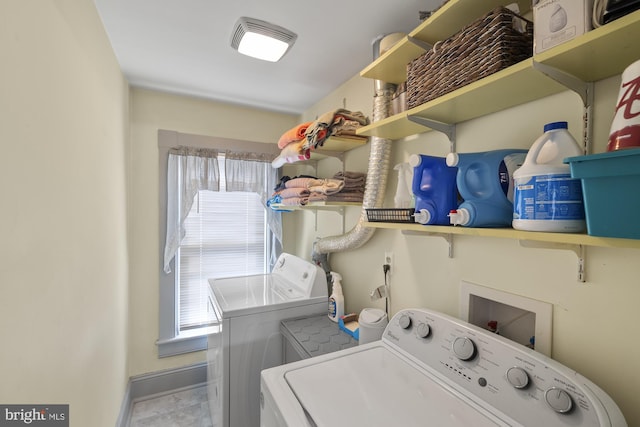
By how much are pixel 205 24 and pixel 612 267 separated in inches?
78.6

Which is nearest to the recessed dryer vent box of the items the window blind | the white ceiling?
the white ceiling

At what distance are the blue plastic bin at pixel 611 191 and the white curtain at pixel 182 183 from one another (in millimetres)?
2524

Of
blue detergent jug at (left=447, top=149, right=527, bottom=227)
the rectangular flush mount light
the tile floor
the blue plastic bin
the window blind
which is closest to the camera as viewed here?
the blue plastic bin

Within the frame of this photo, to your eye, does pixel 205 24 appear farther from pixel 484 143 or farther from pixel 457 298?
pixel 457 298

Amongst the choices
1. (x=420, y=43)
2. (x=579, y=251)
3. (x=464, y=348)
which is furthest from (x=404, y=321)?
(x=420, y=43)

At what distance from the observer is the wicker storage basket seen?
2.63 ft

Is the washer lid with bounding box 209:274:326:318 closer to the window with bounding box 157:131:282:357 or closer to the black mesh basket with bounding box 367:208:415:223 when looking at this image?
the window with bounding box 157:131:282:357

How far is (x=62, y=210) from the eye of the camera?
1037 millimetres

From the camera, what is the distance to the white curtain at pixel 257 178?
8.57ft

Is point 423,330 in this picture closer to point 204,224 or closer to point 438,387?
point 438,387

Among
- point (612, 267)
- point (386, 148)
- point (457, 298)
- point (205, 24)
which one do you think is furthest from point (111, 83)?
point (612, 267)

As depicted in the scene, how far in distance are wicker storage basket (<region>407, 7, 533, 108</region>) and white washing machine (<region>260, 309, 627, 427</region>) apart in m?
0.87

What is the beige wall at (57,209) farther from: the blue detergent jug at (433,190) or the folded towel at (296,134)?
the blue detergent jug at (433,190)

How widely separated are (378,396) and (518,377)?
0.42m
